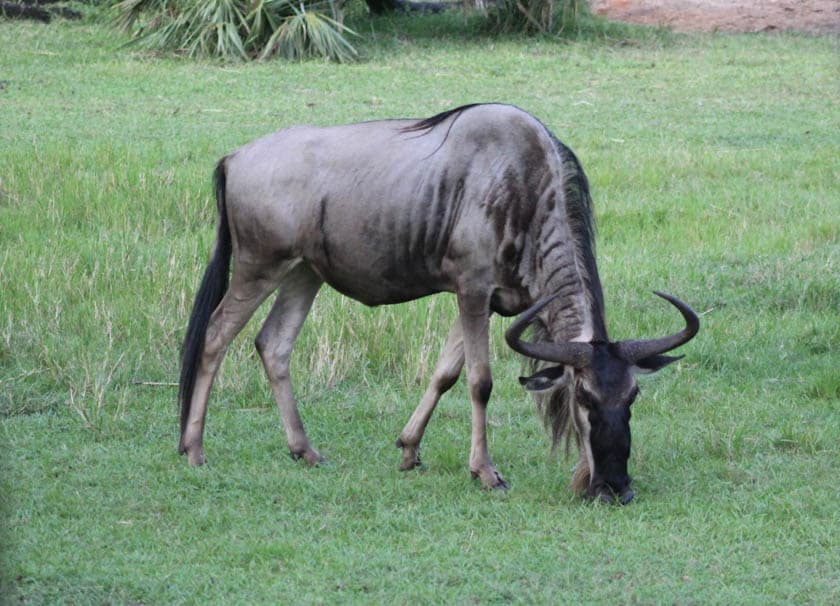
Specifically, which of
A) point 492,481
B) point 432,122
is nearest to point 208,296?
point 432,122

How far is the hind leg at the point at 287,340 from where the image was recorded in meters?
6.49

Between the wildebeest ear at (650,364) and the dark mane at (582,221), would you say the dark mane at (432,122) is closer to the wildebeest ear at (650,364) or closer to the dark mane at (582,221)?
the dark mane at (582,221)

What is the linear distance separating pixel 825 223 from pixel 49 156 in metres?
6.35

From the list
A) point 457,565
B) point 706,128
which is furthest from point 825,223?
point 457,565

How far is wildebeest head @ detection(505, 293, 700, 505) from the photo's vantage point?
5.56 meters

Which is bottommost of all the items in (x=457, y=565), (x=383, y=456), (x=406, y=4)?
(x=406, y=4)

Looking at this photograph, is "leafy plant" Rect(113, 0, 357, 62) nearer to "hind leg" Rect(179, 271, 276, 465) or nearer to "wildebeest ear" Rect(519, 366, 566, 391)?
"hind leg" Rect(179, 271, 276, 465)

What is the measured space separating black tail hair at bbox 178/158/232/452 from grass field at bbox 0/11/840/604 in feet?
1.26

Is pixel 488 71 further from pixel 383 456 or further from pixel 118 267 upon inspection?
pixel 383 456

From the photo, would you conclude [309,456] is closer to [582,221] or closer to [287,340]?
[287,340]

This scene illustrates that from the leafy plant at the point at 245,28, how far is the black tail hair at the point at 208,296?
10364 mm

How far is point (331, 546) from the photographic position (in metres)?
5.23

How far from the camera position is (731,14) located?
20.3 metres

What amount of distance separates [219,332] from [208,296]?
0.75ft
